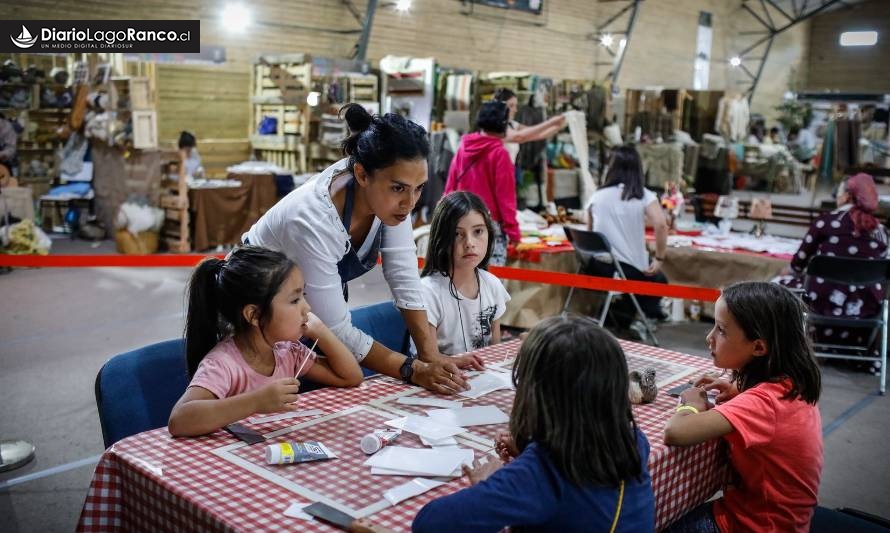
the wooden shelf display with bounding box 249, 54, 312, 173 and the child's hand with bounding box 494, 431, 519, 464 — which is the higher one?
the wooden shelf display with bounding box 249, 54, 312, 173

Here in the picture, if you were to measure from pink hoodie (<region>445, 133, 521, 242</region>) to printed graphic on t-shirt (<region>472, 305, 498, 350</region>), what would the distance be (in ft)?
7.65

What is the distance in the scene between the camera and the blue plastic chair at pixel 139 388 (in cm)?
231

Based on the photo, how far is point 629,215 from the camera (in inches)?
237

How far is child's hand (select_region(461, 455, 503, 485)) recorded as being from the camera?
174cm

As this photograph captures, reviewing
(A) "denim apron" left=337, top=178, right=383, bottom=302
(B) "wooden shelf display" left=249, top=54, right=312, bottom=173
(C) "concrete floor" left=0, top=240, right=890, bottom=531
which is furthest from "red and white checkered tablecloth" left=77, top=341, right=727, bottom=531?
(B) "wooden shelf display" left=249, top=54, right=312, bottom=173

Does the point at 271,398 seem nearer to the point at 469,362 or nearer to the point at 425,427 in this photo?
the point at 425,427

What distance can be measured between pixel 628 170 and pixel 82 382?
408 centimetres

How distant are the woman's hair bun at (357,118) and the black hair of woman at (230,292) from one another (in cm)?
53

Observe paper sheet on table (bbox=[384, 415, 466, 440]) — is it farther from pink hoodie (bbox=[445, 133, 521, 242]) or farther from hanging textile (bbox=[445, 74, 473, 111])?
hanging textile (bbox=[445, 74, 473, 111])

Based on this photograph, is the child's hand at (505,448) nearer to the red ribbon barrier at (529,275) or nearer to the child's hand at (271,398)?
the child's hand at (271,398)

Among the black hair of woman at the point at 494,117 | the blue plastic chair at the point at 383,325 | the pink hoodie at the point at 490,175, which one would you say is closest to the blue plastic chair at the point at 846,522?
the blue plastic chair at the point at 383,325

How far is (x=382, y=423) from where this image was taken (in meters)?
2.18

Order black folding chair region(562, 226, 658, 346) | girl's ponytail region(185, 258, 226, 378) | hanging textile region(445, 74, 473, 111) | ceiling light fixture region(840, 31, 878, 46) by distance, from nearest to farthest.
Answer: girl's ponytail region(185, 258, 226, 378) < black folding chair region(562, 226, 658, 346) < hanging textile region(445, 74, 473, 111) < ceiling light fixture region(840, 31, 878, 46)

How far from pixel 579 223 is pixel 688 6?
52.8ft
